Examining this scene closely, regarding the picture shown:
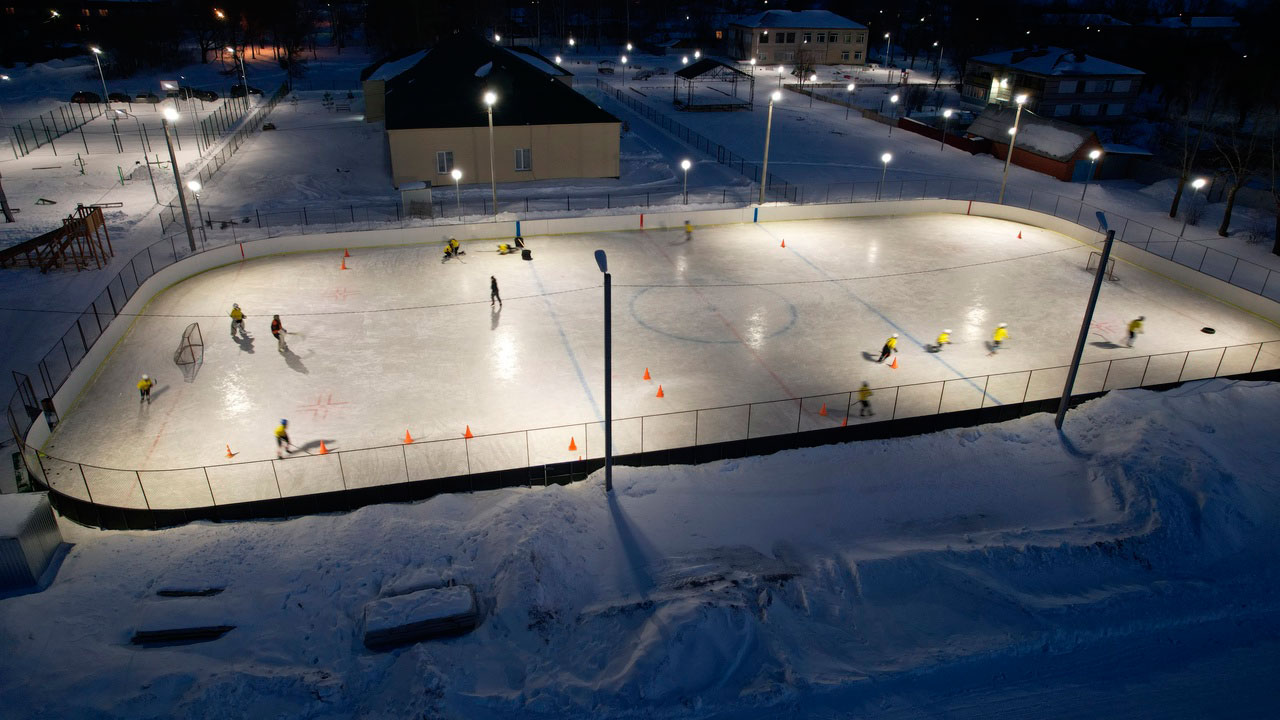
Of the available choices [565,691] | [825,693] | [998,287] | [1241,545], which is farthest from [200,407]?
[998,287]

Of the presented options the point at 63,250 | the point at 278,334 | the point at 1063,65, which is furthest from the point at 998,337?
the point at 1063,65

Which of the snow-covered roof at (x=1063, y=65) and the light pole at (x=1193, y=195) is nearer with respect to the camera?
the light pole at (x=1193, y=195)

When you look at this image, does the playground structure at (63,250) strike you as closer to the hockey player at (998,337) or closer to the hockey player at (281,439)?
the hockey player at (281,439)

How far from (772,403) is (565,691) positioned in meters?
10.0

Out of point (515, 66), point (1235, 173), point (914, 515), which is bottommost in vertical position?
point (914, 515)

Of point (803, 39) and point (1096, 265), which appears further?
point (803, 39)

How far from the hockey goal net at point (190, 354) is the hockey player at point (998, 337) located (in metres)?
22.0

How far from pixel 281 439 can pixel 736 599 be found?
1057cm

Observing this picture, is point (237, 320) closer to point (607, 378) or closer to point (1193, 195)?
point (607, 378)

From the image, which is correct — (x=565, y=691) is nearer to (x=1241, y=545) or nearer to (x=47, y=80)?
(x=1241, y=545)

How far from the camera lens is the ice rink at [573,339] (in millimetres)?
17641

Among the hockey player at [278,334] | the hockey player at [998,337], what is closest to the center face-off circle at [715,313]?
the hockey player at [998,337]

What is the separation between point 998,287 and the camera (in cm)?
2709

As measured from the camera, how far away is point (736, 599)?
474 inches
